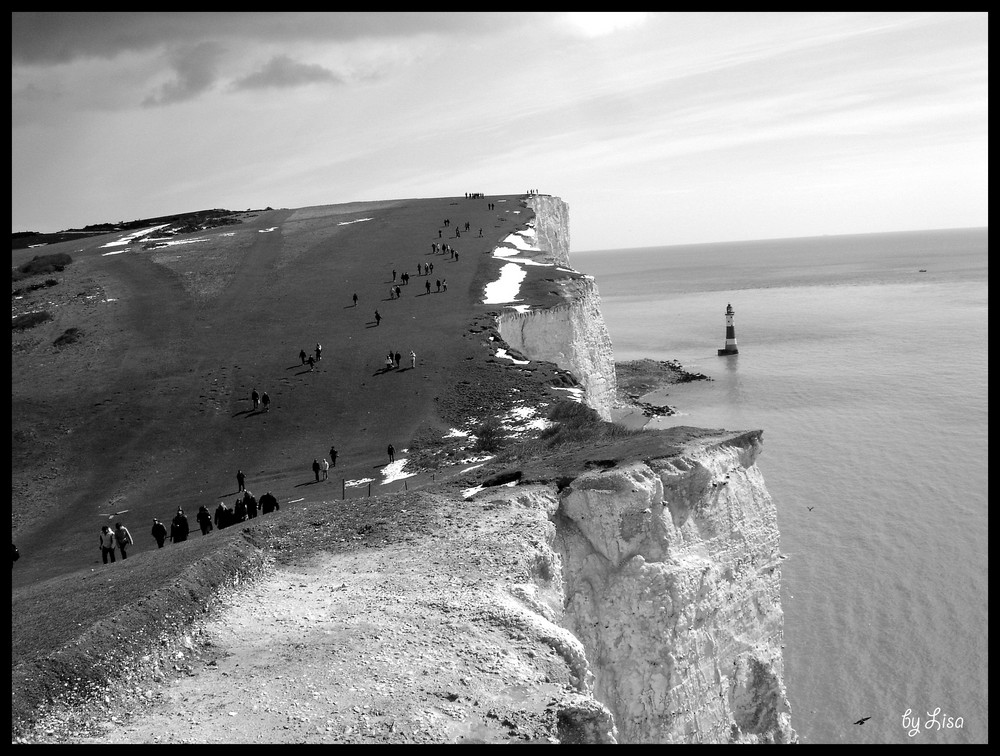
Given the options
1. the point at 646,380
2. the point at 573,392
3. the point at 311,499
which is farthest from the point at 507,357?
the point at 646,380

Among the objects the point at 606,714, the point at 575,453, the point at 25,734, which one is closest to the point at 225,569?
the point at 25,734

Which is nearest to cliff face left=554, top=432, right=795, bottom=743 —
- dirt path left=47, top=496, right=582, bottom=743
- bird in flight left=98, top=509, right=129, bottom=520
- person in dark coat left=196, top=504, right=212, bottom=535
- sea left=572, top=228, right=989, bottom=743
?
dirt path left=47, top=496, right=582, bottom=743

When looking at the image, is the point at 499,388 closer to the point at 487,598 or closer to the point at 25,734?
the point at 487,598

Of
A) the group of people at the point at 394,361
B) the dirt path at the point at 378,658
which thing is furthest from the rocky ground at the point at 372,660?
the group of people at the point at 394,361

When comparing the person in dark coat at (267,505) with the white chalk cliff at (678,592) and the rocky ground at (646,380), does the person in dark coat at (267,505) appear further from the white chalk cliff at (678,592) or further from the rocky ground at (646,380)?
the rocky ground at (646,380)

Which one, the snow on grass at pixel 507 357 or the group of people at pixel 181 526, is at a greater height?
the snow on grass at pixel 507 357

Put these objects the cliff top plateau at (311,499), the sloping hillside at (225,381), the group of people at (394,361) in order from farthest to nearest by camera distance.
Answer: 1. the group of people at (394,361)
2. the sloping hillside at (225,381)
3. the cliff top plateau at (311,499)

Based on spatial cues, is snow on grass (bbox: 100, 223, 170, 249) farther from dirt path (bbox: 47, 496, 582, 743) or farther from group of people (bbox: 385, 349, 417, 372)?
dirt path (bbox: 47, 496, 582, 743)

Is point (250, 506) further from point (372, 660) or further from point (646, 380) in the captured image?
point (646, 380)
